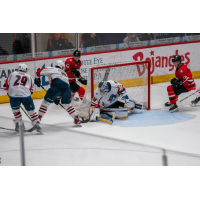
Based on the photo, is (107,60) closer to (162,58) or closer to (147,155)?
(162,58)

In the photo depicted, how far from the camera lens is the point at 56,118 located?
21.7 ft

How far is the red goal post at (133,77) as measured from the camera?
6770 millimetres

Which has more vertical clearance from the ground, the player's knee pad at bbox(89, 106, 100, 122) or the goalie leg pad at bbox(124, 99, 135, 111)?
the goalie leg pad at bbox(124, 99, 135, 111)

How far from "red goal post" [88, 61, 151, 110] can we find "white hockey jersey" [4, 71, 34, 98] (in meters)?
1.52

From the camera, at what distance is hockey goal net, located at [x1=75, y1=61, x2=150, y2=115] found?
652 centimetres

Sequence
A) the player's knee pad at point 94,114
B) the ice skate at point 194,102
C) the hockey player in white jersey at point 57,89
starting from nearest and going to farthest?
1. the hockey player in white jersey at point 57,89
2. the player's knee pad at point 94,114
3. the ice skate at point 194,102

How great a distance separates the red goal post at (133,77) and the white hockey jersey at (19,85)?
152 centimetres

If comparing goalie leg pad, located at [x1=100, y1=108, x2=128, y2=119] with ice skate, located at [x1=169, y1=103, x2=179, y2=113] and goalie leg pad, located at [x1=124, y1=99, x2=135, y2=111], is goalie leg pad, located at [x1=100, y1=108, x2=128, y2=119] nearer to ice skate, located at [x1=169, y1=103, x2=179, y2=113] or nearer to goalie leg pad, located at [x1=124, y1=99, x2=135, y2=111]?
goalie leg pad, located at [x1=124, y1=99, x2=135, y2=111]

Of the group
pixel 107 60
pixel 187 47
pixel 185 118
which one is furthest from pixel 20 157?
pixel 187 47

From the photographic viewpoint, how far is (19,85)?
5391 millimetres

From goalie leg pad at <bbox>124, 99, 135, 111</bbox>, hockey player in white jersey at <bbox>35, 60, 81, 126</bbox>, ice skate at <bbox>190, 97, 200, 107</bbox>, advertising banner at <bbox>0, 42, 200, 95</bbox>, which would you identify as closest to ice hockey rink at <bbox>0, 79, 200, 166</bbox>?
hockey player in white jersey at <bbox>35, 60, 81, 126</bbox>

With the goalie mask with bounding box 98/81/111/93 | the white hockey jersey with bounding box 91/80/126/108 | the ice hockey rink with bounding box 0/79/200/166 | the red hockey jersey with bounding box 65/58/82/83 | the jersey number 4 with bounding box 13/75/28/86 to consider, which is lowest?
the ice hockey rink with bounding box 0/79/200/166

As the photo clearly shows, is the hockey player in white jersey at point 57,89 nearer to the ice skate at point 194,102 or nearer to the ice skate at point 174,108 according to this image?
the ice skate at point 174,108

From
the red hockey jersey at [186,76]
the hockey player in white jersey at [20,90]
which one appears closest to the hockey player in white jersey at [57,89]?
the hockey player in white jersey at [20,90]
